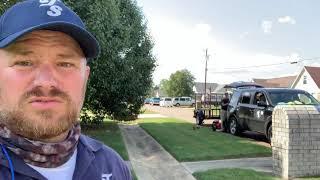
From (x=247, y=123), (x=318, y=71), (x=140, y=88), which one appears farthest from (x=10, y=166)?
(x=318, y=71)

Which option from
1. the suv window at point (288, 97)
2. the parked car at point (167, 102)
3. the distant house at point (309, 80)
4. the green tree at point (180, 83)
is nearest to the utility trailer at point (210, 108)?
the suv window at point (288, 97)

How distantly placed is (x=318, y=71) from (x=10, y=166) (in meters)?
63.3

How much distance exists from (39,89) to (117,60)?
58.0ft

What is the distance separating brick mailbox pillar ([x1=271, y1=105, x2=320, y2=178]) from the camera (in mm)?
9508

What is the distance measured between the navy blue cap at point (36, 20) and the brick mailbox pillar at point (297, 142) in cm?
830

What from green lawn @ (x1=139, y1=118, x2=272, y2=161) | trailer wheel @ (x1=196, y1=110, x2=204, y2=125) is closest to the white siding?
trailer wheel @ (x1=196, y1=110, x2=204, y2=125)

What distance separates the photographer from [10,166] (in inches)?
64.2

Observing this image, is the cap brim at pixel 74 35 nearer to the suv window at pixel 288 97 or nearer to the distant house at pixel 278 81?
the suv window at pixel 288 97

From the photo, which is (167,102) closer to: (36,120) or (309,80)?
(309,80)

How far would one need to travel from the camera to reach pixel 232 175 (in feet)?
30.3

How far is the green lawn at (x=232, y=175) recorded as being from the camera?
9.04 meters

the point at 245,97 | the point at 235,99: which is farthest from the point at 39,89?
the point at 235,99

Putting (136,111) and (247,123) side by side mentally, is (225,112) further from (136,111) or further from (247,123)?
(136,111)

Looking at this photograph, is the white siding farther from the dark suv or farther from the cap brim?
the cap brim
